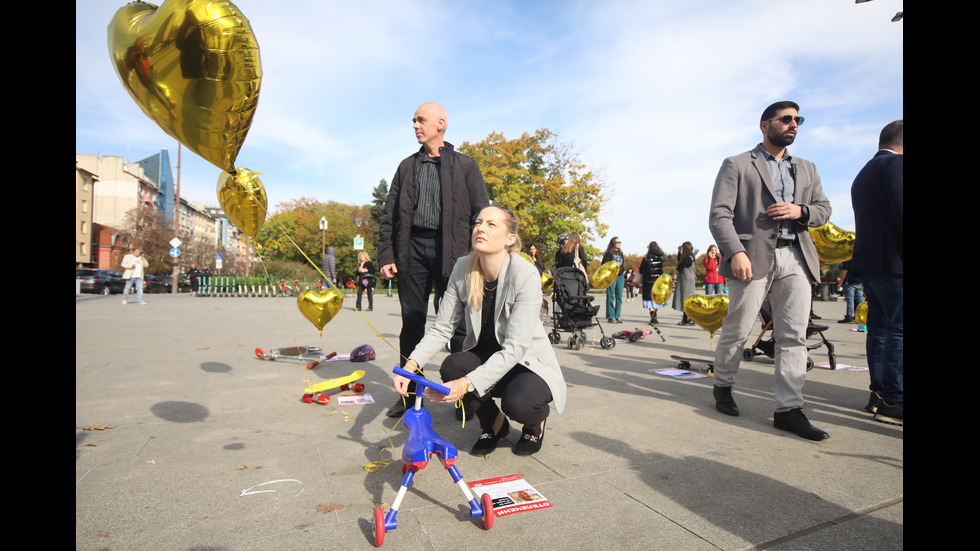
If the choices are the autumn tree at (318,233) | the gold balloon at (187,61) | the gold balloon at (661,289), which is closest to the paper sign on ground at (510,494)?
the gold balloon at (187,61)

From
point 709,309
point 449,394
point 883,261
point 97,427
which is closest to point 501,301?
point 449,394

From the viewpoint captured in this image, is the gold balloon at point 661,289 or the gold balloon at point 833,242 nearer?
the gold balloon at point 833,242

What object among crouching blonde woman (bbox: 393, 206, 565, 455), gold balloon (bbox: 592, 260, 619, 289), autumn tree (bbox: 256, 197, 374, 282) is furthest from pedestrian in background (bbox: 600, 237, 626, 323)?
autumn tree (bbox: 256, 197, 374, 282)

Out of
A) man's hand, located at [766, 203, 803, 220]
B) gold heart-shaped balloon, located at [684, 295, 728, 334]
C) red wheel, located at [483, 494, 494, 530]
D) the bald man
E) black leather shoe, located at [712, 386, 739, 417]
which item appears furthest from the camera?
gold heart-shaped balloon, located at [684, 295, 728, 334]

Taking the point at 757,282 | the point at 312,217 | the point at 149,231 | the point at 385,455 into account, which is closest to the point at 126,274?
the point at 385,455

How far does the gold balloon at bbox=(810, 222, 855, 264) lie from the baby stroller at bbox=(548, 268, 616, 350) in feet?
8.93

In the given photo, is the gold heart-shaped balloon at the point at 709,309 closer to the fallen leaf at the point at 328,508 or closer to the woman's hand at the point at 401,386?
the woman's hand at the point at 401,386

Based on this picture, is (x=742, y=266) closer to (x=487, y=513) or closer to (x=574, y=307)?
(x=487, y=513)

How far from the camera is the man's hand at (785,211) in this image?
10.7 feet

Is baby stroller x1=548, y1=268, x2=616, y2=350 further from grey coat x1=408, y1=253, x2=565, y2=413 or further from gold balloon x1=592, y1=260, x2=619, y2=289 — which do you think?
grey coat x1=408, y1=253, x2=565, y2=413

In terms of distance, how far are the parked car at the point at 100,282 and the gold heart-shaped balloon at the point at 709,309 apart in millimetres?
28858

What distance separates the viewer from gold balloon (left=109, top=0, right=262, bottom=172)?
Answer: 1971 mm

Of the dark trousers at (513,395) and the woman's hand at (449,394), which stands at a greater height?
the woman's hand at (449,394)
